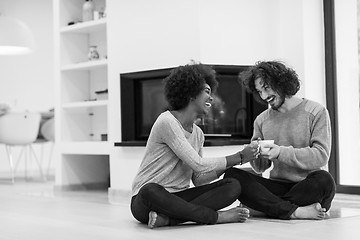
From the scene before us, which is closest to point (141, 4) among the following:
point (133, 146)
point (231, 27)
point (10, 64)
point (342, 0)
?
point (231, 27)

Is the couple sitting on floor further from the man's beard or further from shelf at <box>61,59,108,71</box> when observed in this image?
shelf at <box>61,59,108,71</box>

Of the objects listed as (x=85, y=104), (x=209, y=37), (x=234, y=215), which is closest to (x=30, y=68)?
(x=85, y=104)

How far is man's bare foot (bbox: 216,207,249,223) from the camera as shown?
3.51 meters

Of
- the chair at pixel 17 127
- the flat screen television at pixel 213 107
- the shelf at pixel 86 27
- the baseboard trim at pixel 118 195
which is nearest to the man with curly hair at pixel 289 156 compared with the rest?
the flat screen television at pixel 213 107

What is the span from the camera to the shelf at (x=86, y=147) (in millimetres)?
5954

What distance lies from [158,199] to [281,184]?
0.76 meters

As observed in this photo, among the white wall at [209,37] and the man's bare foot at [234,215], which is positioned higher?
the white wall at [209,37]

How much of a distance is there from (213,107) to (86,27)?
1.57m

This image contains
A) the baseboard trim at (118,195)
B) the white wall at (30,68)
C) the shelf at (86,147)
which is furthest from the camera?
the white wall at (30,68)

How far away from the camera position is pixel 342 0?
18.4ft

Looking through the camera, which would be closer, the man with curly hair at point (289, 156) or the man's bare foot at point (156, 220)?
the man's bare foot at point (156, 220)

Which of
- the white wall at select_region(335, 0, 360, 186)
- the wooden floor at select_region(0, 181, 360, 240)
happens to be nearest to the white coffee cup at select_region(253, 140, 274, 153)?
the wooden floor at select_region(0, 181, 360, 240)

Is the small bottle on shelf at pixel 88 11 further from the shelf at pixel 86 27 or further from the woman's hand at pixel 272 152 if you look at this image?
the woman's hand at pixel 272 152

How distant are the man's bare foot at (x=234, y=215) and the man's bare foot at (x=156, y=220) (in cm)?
29
